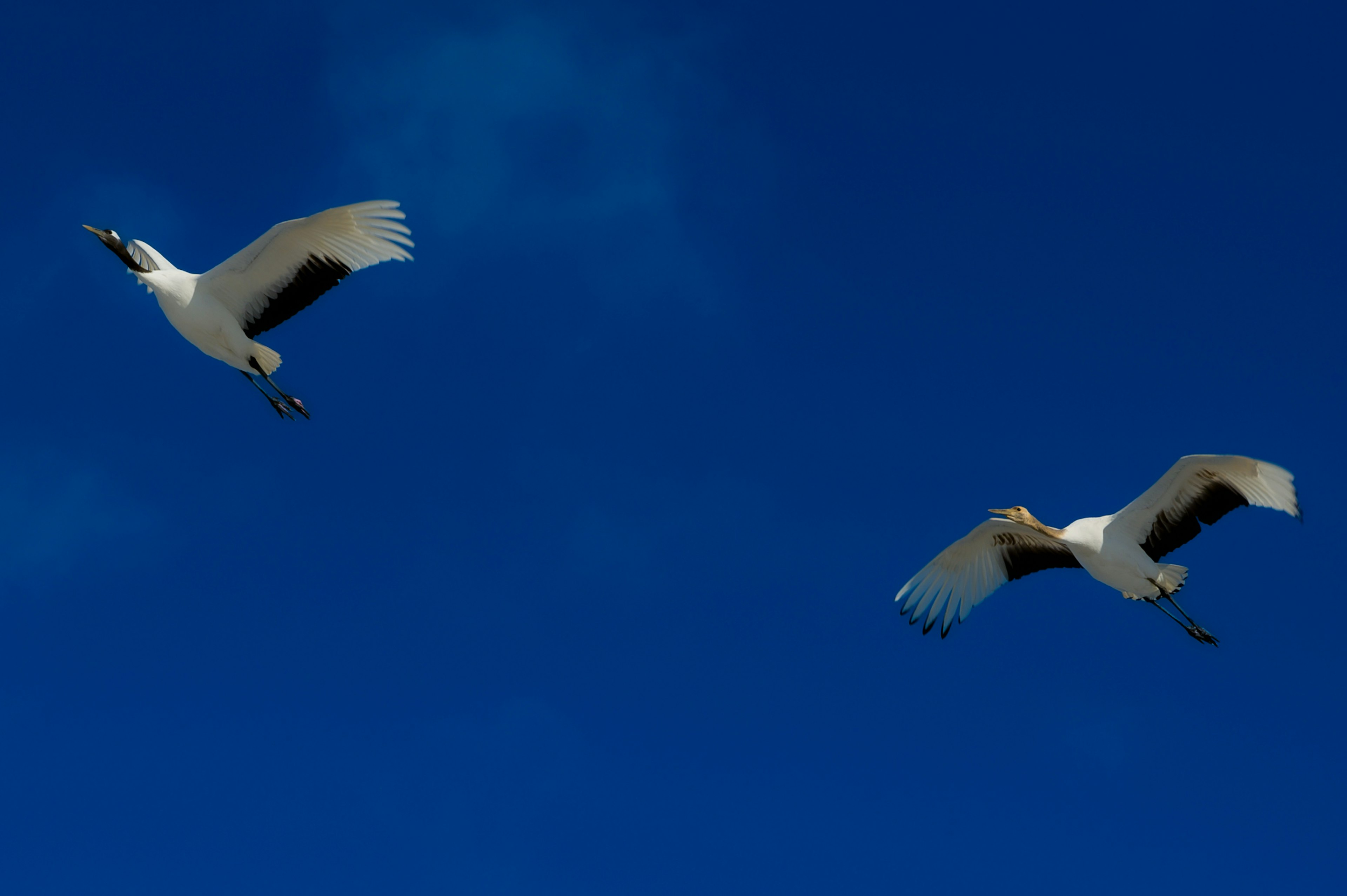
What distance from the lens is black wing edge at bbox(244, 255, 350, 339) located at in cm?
1862

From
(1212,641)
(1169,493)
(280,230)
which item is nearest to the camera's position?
(280,230)

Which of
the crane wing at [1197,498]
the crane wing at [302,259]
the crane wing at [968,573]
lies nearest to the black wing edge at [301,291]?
the crane wing at [302,259]

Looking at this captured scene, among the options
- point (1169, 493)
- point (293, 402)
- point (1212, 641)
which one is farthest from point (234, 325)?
point (1212, 641)

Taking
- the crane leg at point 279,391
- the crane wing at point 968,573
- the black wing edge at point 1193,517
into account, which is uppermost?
the black wing edge at point 1193,517

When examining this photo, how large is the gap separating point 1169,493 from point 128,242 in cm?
1727

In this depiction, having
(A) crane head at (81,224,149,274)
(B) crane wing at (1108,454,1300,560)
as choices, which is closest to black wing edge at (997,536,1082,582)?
(B) crane wing at (1108,454,1300,560)

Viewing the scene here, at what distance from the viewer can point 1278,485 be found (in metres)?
18.5

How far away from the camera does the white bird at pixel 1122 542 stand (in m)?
18.8

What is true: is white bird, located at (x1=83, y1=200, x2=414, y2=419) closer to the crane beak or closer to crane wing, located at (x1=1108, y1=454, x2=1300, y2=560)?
the crane beak

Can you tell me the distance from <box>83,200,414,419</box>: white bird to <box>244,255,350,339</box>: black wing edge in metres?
0.01

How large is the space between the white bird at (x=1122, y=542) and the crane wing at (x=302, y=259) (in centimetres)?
1066

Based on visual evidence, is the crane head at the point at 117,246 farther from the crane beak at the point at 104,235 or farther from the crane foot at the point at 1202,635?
the crane foot at the point at 1202,635

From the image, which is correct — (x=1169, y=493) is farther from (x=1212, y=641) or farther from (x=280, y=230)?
(x=280, y=230)

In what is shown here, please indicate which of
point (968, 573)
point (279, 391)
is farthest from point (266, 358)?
point (968, 573)
